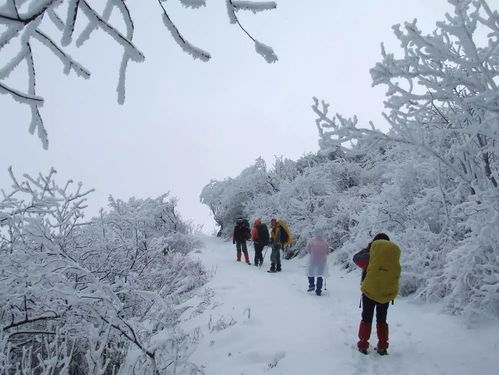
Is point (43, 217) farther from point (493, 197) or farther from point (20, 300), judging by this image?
point (493, 197)

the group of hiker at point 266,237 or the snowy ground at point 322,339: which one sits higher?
the group of hiker at point 266,237

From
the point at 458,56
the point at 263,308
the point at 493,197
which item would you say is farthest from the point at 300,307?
the point at 458,56

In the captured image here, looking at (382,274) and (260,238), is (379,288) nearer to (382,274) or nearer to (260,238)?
(382,274)

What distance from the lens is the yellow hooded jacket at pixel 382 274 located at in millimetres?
5426

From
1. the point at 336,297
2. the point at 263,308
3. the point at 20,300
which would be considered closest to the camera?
the point at 20,300

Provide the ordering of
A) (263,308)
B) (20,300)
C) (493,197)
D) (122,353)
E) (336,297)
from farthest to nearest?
(336,297), (263,308), (122,353), (20,300), (493,197)

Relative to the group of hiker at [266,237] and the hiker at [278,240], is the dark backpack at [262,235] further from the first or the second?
the hiker at [278,240]

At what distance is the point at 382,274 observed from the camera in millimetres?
5457

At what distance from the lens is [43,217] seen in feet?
19.0

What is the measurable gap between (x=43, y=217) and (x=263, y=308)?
4139mm

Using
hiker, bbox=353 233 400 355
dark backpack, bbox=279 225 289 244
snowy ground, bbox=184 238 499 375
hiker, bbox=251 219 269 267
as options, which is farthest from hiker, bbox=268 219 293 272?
hiker, bbox=353 233 400 355

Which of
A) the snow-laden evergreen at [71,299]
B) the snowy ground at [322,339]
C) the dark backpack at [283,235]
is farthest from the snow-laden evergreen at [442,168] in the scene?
the snow-laden evergreen at [71,299]

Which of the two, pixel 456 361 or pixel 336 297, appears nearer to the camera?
pixel 456 361

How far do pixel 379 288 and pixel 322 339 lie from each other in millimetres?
1171
